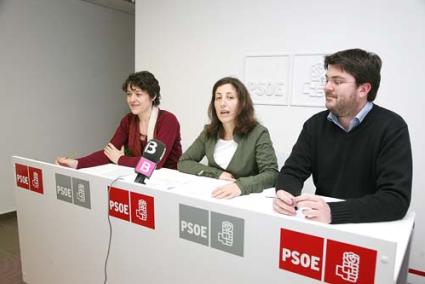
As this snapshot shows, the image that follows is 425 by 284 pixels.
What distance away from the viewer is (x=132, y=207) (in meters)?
1.54

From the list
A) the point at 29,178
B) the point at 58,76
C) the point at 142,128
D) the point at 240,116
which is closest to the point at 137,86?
the point at 142,128

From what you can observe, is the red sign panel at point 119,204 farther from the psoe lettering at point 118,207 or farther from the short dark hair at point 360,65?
the short dark hair at point 360,65

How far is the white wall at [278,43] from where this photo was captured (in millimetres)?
2305

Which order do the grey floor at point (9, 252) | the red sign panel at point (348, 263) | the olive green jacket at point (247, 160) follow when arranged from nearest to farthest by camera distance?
the red sign panel at point (348, 263) < the olive green jacket at point (247, 160) < the grey floor at point (9, 252)

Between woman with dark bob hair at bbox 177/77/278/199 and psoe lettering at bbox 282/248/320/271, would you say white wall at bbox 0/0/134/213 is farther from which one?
psoe lettering at bbox 282/248/320/271

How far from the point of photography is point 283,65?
9.11 ft

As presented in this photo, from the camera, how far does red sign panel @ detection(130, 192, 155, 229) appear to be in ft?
4.83

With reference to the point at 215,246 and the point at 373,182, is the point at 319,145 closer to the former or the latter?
the point at 373,182

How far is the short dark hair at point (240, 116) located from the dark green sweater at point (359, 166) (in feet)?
1.27

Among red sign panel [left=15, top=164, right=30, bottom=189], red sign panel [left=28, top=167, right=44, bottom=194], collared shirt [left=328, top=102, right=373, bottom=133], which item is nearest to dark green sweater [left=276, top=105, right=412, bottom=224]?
collared shirt [left=328, top=102, right=373, bottom=133]

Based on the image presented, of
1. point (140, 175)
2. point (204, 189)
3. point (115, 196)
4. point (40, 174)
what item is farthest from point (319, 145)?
point (40, 174)

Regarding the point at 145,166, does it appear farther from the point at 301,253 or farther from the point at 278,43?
the point at 278,43

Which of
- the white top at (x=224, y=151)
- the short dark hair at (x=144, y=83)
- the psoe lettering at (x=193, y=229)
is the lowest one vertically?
the psoe lettering at (x=193, y=229)

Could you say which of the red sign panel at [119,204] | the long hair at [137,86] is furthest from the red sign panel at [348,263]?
the long hair at [137,86]
